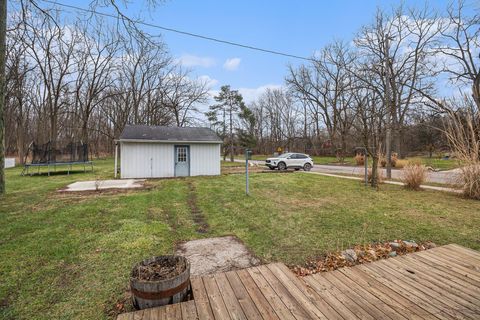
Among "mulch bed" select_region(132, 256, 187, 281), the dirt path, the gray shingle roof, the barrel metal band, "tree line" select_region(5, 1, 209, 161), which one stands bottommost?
the dirt path

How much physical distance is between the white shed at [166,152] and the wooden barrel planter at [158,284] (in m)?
10.3

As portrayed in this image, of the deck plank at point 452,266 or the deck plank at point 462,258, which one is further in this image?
the deck plank at point 462,258

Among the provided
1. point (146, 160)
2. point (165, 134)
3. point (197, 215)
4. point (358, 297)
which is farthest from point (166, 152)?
point (358, 297)

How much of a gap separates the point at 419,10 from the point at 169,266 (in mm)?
23551

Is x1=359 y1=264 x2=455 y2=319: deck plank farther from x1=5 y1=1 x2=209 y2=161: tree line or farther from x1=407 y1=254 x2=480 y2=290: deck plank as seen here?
x1=5 y1=1 x2=209 y2=161: tree line

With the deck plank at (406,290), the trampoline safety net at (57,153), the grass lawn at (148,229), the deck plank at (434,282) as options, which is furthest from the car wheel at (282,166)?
the deck plank at (406,290)

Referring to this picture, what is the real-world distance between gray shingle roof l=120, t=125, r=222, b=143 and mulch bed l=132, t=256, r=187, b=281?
10.4 meters

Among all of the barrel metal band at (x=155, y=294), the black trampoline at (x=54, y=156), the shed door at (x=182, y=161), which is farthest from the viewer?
the black trampoline at (x=54, y=156)

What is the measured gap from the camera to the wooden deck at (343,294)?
204cm

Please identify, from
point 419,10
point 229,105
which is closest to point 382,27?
point 419,10

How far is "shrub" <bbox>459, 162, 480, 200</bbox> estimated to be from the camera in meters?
6.92

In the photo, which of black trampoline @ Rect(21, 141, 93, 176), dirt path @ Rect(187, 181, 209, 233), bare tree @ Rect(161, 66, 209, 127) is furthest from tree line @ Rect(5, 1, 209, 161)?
dirt path @ Rect(187, 181, 209, 233)

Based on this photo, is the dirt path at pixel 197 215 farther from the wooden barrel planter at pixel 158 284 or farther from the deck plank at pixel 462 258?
the deck plank at pixel 462 258

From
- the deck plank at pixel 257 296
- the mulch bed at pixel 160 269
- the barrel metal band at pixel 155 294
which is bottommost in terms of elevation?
the deck plank at pixel 257 296
